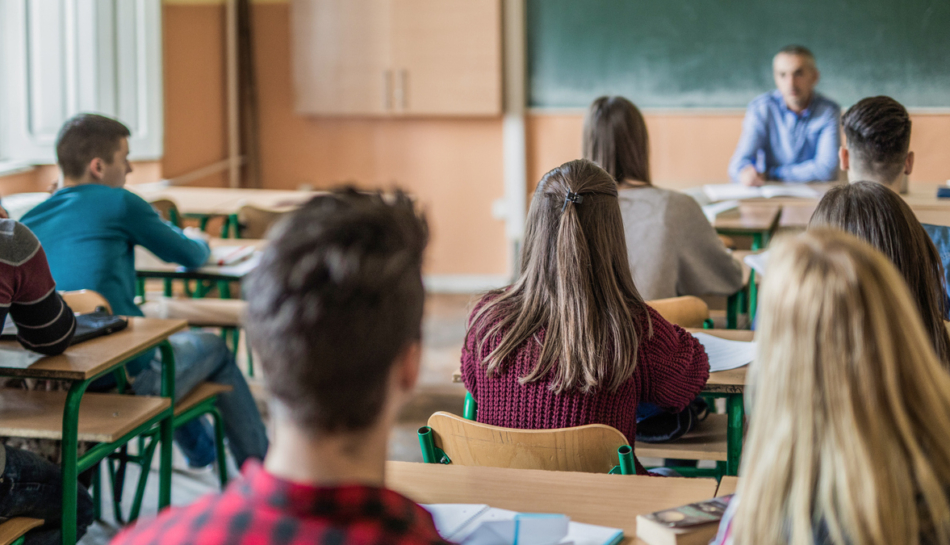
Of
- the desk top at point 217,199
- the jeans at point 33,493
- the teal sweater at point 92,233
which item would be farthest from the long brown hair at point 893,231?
the desk top at point 217,199

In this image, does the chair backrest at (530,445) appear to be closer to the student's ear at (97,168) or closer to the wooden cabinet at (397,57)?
the student's ear at (97,168)

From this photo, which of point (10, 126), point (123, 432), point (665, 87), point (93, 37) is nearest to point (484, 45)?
point (665, 87)

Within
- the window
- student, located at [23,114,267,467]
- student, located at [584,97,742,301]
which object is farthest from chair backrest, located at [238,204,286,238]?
student, located at [584,97,742,301]

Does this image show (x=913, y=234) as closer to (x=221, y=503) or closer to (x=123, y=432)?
(x=221, y=503)

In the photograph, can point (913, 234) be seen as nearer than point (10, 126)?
Yes

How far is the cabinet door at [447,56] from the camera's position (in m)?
5.66

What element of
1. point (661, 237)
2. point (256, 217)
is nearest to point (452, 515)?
point (661, 237)

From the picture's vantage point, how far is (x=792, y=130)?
4.39m

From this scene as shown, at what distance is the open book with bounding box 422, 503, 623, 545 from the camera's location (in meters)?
1.14

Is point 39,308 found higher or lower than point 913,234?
lower

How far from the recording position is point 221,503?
0.75 m

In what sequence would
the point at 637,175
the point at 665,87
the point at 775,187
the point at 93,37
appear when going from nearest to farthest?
the point at 637,175 < the point at 775,187 < the point at 93,37 < the point at 665,87

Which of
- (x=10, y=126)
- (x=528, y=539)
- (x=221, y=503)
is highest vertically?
(x=10, y=126)

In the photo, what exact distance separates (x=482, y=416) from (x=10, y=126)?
3.39 metres
